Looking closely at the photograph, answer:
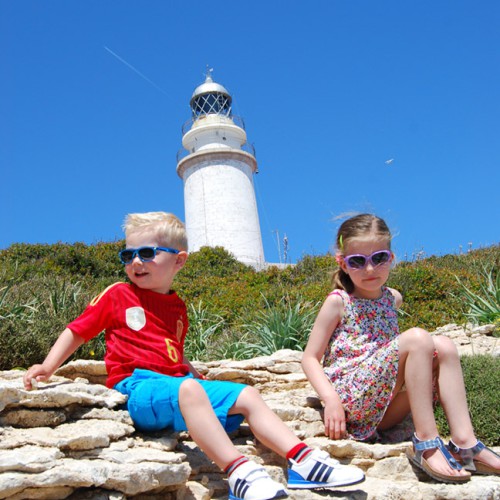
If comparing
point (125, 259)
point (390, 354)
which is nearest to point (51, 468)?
point (125, 259)

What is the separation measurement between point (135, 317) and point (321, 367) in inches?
39.4

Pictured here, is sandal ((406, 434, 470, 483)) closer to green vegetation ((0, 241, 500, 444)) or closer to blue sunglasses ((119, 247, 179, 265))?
green vegetation ((0, 241, 500, 444))

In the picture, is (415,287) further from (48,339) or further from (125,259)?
(125,259)

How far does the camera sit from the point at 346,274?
11.0ft

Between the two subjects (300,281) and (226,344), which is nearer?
(226,344)

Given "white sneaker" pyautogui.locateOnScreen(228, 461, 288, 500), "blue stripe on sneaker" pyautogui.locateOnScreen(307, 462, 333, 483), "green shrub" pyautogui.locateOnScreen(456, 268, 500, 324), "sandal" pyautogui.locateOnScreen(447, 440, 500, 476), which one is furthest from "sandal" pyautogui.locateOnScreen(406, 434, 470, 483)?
"green shrub" pyautogui.locateOnScreen(456, 268, 500, 324)

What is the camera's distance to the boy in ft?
7.45

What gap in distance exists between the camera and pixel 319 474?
2.27 metres

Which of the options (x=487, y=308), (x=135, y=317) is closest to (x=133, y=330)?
(x=135, y=317)

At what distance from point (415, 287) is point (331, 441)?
5.79m

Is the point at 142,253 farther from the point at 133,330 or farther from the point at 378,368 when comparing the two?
the point at 378,368

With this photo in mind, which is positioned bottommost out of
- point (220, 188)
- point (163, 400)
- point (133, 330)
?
point (163, 400)

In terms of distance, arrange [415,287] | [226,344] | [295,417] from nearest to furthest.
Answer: [295,417] < [226,344] < [415,287]

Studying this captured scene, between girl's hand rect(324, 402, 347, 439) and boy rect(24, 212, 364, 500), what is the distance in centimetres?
41
